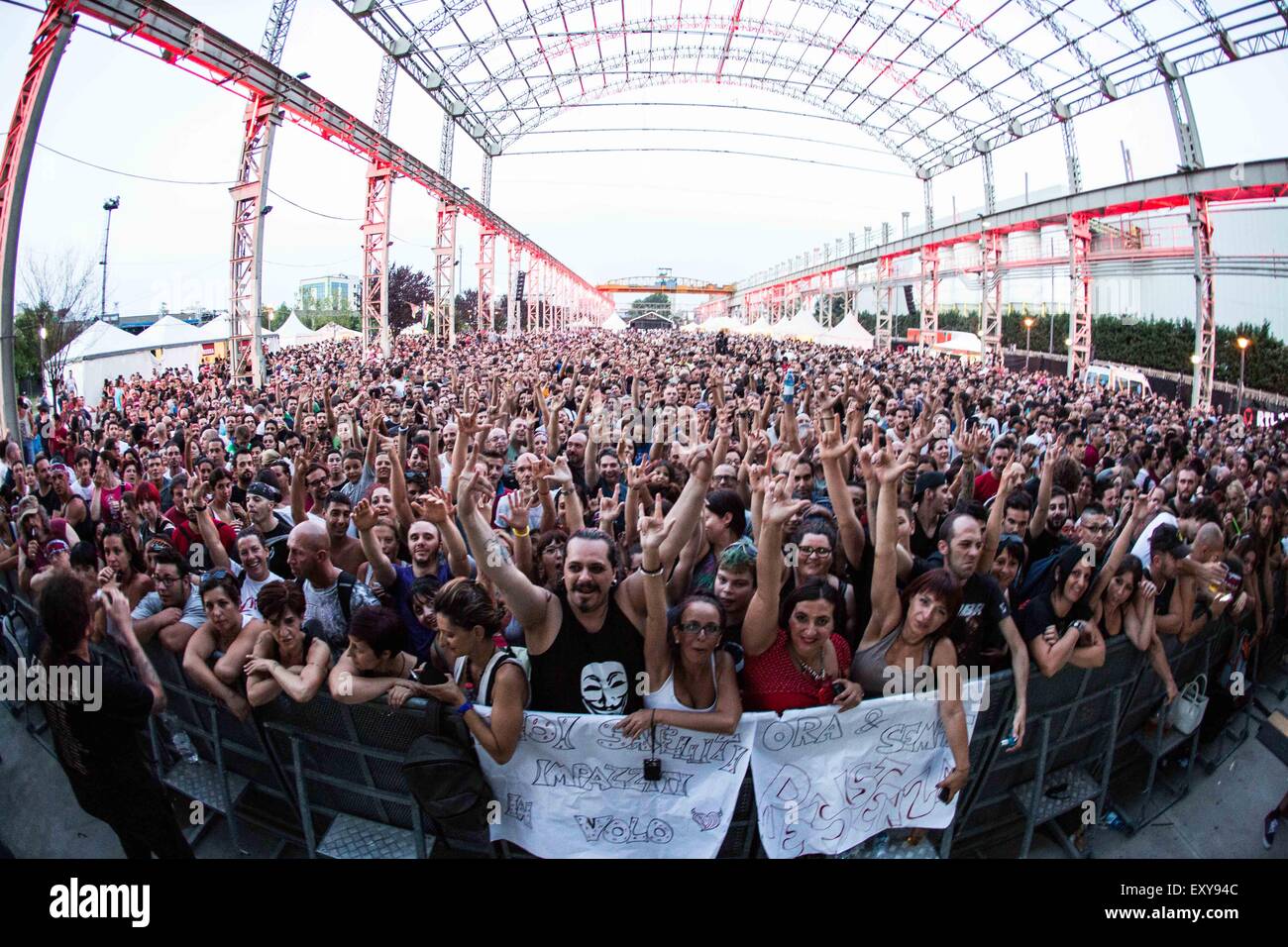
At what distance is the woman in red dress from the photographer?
8.67 feet

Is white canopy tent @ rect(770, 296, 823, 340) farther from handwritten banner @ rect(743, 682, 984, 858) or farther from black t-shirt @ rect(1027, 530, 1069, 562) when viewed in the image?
handwritten banner @ rect(743, 682, 984, 858)

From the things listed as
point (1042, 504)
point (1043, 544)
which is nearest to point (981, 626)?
point (1043, 544)

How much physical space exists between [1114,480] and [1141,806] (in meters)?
2.90

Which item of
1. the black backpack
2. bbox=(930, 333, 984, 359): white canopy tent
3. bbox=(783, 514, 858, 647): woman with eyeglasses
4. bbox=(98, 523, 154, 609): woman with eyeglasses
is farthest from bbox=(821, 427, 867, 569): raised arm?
bbox=(930, 333, 984, 359): white canopy tent

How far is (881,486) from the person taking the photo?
309cm

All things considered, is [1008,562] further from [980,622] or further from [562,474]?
[562,474]

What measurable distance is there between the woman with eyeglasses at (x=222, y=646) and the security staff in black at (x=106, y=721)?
178 mm

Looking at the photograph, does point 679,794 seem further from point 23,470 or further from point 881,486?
point 23,470

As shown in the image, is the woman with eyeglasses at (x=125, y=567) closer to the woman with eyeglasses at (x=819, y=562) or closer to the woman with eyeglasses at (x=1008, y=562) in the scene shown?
the woman with eyeglasses at (x=819, y=562)

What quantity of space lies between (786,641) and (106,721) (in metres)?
2.57

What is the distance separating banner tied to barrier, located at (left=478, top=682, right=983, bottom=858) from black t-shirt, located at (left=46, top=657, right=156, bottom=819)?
4.30 ft

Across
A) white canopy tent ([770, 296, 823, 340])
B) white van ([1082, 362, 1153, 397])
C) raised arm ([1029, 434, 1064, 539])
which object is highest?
white canopy tent ([770, 296, 823, 340])

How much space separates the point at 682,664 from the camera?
2668 mm
